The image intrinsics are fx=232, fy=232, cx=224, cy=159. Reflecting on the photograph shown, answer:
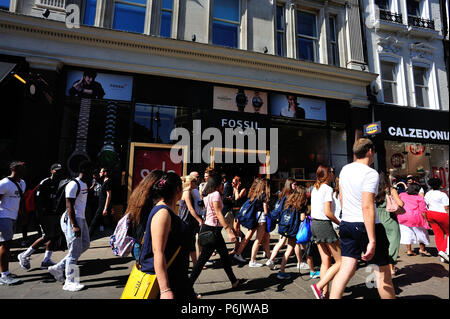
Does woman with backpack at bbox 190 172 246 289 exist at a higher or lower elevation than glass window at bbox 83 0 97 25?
lower

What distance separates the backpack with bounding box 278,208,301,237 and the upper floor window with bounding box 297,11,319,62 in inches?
357

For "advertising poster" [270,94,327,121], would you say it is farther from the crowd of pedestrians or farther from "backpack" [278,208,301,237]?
"backpack" [278,208,301,237]

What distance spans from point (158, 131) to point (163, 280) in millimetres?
7805

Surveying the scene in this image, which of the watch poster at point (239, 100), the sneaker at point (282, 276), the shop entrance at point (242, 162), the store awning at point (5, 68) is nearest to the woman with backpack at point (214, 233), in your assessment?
the sneaker at point (282, 276)

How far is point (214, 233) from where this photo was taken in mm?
3707

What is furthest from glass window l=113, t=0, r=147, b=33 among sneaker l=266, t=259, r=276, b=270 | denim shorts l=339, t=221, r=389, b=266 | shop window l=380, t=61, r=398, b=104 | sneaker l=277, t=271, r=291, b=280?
shop window l=380, t=61, r=398, b=104

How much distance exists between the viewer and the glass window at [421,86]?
41.2 feet

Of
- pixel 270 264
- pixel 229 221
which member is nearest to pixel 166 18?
pixel 229 221

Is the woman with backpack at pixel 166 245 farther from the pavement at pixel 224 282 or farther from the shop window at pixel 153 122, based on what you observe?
the shop window at pixel 153 122

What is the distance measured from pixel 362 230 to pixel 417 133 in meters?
12.3

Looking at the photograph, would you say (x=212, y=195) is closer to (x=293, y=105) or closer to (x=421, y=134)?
(x=293, y=105)

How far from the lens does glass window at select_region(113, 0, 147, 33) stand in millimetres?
9133

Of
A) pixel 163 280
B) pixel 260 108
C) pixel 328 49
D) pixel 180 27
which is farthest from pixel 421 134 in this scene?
pixel 163 280
